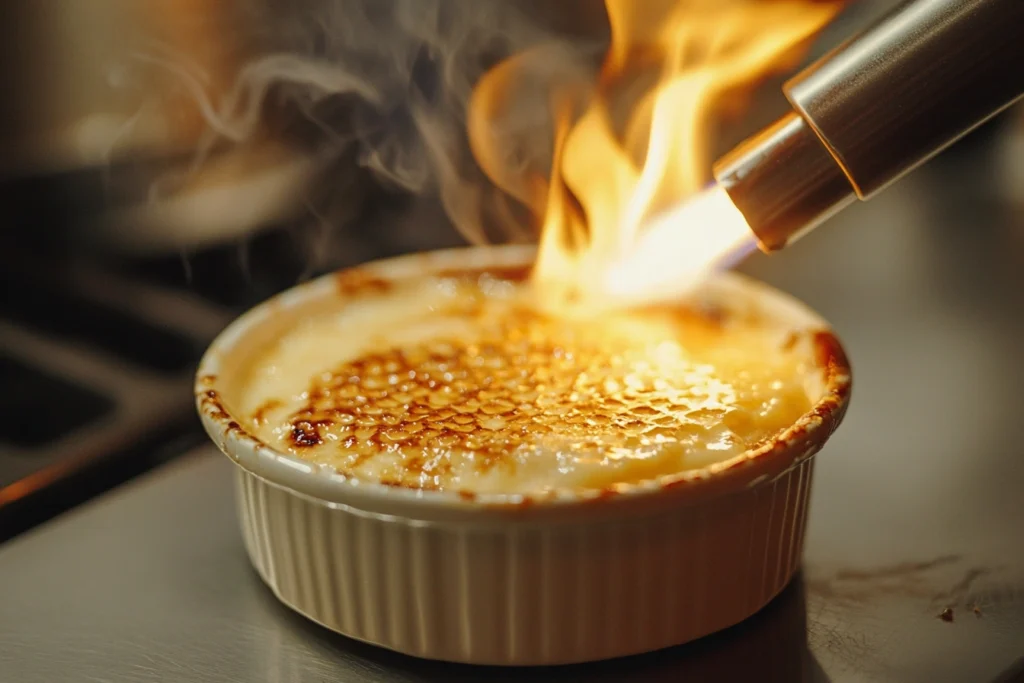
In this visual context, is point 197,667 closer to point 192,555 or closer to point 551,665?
point 192,555

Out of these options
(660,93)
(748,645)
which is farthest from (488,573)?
(660,93)

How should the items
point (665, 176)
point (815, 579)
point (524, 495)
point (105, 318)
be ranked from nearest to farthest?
1. point (524, 495)
2. point (815, 579)
3. point (665, 176)
4. point (105, 318)

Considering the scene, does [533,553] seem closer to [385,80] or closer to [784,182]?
[784,182]

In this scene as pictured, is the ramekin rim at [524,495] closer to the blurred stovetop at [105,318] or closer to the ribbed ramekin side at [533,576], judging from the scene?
the ribbed ramekin side at [533,576]

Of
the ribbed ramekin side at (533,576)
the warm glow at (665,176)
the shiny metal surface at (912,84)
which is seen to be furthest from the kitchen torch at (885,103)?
the ribbed ramekin side at (533,576)

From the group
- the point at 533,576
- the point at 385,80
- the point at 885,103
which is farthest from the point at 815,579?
the point at 385,80

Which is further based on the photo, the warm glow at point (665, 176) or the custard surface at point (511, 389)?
the warm glow at point (665, 176)

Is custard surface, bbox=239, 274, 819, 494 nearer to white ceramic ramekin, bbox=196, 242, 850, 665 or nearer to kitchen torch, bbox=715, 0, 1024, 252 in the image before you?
white ceramic ramekin, bbox=196, 242, 850, 665
